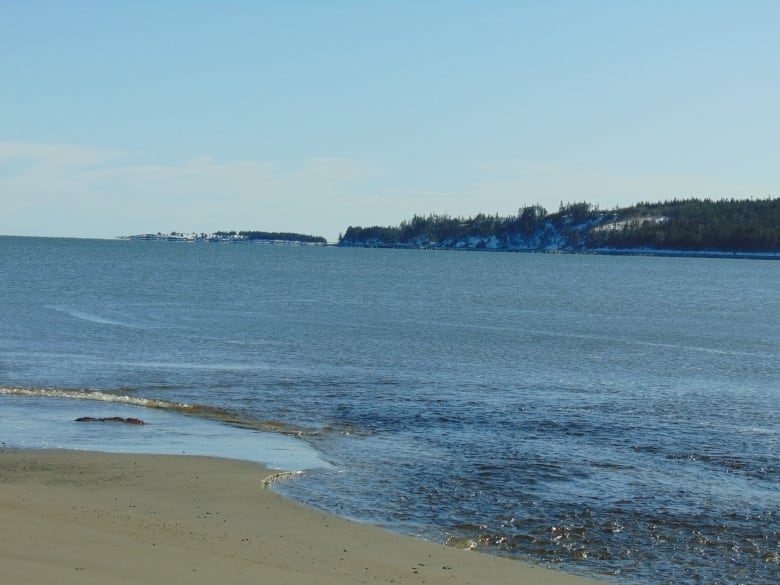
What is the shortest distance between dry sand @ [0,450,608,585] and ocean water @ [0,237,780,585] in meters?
1.12

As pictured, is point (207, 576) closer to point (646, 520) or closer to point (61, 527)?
point (61, 527)

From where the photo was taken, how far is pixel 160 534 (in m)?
13.3

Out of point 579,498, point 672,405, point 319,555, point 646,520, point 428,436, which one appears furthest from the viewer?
point 672,405

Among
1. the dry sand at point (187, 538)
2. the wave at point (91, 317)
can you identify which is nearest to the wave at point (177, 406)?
the dry sand at point (187, 538)

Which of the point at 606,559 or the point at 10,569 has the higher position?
the point at 10,569

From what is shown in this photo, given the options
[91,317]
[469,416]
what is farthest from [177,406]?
[91,317]

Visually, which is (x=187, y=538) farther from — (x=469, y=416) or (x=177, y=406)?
(x=469, y=416)

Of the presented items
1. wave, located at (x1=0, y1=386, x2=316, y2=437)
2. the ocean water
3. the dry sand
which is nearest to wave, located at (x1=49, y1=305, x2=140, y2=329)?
the ocean water

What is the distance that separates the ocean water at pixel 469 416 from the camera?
1565cm

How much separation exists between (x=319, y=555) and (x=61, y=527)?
3607 mm

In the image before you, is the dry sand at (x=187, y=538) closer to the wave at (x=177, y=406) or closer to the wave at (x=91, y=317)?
the wave at (x=177, y=406)

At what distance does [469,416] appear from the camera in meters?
25.8

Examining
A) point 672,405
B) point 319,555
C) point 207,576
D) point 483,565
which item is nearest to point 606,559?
point 483,565

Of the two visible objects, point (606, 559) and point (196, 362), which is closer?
point (606, 559)
